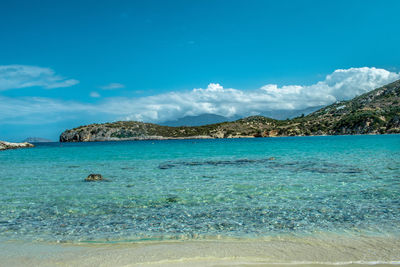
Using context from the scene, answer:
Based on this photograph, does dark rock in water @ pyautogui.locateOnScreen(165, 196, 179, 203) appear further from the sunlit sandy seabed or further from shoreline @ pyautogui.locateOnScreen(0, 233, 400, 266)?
shoreline @ pyautogui.locateOnScreen(0, 233, 400, 266)

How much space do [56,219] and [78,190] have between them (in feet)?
20.6

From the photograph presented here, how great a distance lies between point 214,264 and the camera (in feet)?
22.1

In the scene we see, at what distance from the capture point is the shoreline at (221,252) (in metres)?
6.86

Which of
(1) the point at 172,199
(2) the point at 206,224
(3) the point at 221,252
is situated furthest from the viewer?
(1) the point at 172,199

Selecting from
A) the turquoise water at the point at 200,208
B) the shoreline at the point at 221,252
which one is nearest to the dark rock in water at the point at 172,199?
the turquoise water at the point at 200,208

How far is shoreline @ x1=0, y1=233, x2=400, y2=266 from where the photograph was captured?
6.86 metres

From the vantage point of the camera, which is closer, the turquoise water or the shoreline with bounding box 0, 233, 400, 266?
the shoreline with bounding box 0, 233, 400, 266

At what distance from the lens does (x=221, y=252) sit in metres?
7.46

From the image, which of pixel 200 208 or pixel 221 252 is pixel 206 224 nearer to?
pixel 200 208

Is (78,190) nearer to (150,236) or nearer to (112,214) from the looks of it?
(112,214)

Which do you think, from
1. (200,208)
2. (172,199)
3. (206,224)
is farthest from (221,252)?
(172,199)

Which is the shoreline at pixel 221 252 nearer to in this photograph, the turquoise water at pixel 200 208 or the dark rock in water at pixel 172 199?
the turquoise water at pixel 200 208

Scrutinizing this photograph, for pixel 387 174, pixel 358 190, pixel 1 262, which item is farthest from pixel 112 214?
pixel 387 174

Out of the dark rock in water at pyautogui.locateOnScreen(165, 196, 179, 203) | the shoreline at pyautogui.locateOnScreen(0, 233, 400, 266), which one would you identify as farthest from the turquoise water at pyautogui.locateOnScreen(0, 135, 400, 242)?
the shoreline at pyautogui.locateOnScreen(0, 233, 400, 266)
